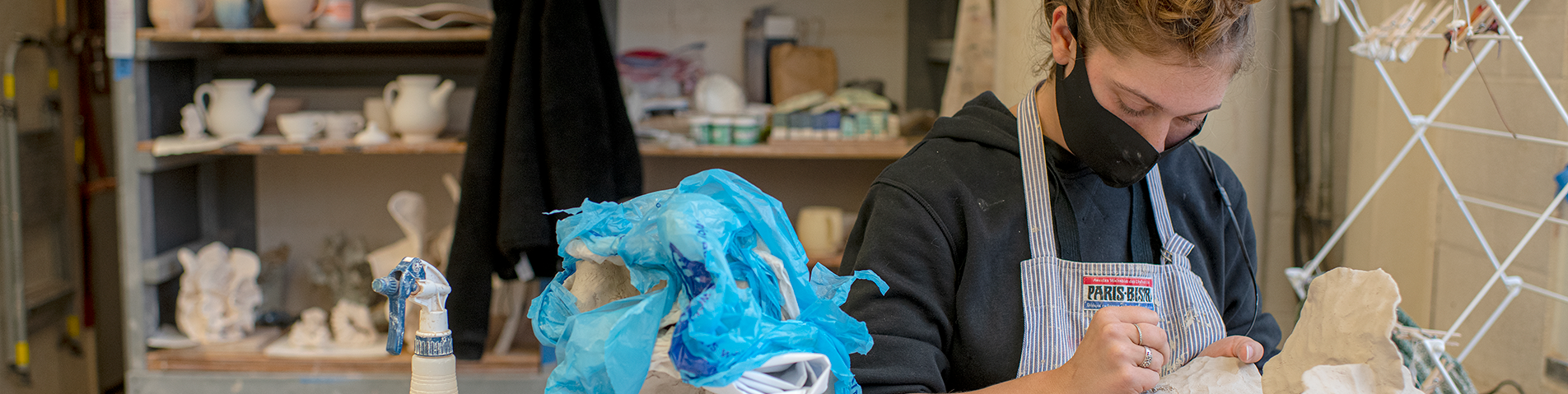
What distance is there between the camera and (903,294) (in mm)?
941

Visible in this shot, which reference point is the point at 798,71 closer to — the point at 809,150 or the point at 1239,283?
the point at 809,150

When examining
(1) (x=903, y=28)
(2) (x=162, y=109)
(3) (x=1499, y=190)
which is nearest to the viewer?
(3) (x=1499, y=190)

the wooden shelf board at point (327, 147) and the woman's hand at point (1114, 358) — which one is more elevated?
the wooden shelf board at point (327, 147)

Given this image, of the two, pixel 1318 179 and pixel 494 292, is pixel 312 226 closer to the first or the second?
pixel 494 292

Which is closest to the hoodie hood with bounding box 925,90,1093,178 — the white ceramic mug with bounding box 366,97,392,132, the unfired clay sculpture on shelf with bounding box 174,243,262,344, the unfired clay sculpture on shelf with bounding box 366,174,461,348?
the unfired clay sculpture on shelf with bounding box 366,174,461,348

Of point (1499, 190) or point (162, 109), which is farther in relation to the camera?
point (162, 109)

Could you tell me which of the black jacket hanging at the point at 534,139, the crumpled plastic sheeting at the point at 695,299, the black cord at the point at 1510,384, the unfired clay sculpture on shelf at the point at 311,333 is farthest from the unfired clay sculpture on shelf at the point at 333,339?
the black cord at the point at 1510,384

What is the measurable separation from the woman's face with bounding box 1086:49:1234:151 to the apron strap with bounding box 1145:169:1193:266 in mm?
125

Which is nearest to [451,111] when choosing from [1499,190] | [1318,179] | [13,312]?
[13,312]

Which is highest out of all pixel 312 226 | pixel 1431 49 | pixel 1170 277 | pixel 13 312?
pixel 1431 49

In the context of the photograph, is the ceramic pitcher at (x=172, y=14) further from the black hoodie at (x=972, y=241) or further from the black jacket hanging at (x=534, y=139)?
the black hoodie at (x=972, y=241)

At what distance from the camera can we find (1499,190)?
5.51ft

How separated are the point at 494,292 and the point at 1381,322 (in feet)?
7.51

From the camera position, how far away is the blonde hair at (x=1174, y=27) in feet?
2.92
